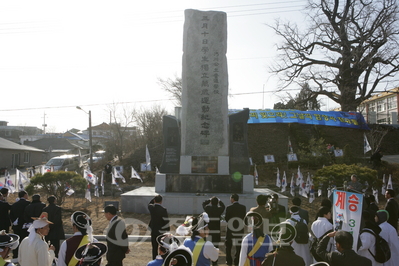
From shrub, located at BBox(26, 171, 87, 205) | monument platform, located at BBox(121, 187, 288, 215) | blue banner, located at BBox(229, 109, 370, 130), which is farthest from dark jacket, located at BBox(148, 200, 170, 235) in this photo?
blue banner, located at BBox(229, 109, 370, 130)

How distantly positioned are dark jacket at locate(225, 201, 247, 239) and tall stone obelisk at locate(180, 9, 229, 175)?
5.66 metres

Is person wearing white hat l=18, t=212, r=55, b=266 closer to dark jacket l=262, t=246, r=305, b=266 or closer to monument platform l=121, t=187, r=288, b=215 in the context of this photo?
dark jacket l=262, t=246, r=305, b=266

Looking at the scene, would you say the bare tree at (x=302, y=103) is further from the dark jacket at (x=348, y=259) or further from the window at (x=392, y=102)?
the dark jacket at (x=348, y=259)

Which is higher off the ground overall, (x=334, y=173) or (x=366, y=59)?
(x=366, y=59)

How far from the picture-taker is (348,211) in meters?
4.41

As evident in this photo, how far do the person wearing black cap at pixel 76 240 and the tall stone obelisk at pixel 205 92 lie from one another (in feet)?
26.9

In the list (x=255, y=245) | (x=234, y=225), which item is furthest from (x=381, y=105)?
(x=255, y=245)

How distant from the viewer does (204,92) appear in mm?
12820

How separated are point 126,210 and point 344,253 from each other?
8.93 m

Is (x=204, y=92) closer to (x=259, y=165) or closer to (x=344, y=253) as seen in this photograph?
(x=344, y=253)

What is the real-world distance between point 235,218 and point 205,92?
23.4 ft

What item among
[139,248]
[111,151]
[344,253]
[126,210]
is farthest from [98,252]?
[111,151]

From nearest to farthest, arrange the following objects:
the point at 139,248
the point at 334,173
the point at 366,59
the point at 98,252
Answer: the point at 98,252 → the point at 139,248 → the point at 334,173 → the point at 366,59

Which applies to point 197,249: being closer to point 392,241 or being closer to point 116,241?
point 116,241
